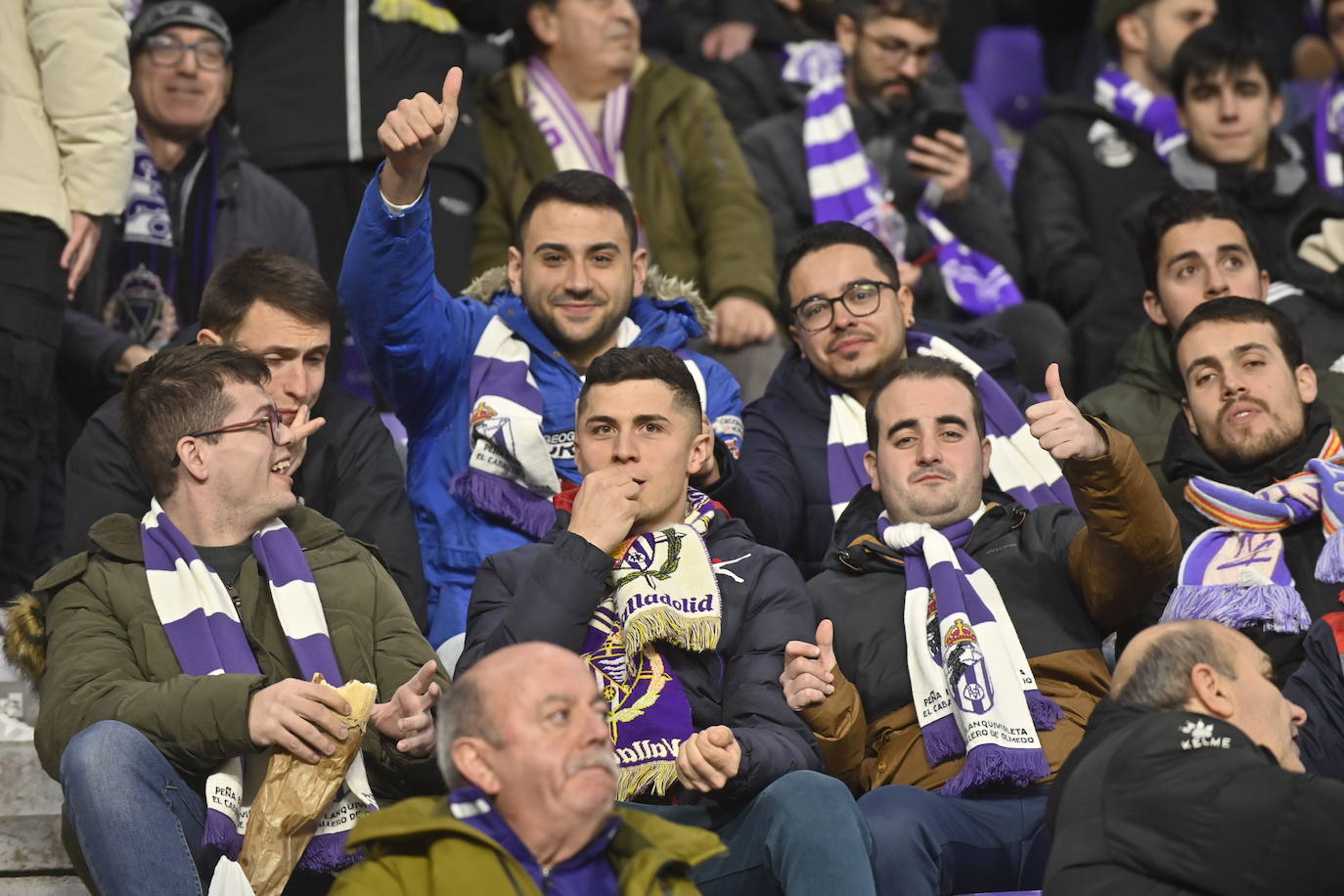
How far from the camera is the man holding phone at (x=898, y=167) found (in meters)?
7.02

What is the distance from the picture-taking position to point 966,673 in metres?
4.19

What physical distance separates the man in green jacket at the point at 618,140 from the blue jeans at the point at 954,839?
285cm

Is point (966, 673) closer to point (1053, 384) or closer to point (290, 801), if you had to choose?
point (1053, 384)

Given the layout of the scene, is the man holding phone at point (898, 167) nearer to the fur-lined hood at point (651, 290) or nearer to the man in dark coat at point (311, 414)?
the fur-lined hood at point (651, 290)

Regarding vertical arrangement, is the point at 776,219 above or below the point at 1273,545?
above

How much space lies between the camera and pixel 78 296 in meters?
5.81

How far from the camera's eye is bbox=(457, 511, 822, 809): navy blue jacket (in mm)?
3885

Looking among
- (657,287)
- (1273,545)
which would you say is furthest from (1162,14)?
(1273,545)

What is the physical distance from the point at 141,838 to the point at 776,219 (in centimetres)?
409

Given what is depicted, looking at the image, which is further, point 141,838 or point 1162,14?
point 1162,14

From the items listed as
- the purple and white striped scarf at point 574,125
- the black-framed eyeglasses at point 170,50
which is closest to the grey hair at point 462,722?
the black-framed eyeglasses at point 170,50

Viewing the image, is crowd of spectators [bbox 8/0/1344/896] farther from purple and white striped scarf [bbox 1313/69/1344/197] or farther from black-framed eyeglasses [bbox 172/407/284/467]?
purple and white striped scarf [bbox 1313/69/1344/197]

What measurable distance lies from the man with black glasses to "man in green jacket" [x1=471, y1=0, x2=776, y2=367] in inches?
36.2

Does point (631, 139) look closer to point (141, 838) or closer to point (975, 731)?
point (975, 731)
